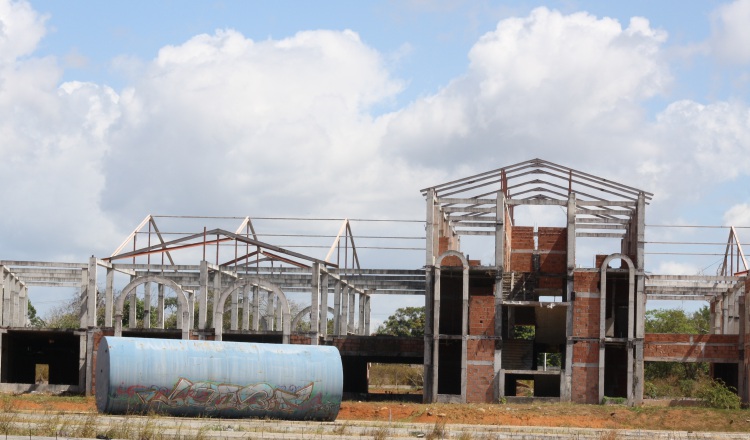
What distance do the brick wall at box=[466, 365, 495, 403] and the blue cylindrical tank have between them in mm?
15508

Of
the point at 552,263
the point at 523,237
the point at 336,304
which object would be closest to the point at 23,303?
the point at 336,304

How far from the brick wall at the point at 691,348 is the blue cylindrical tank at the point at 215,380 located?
70.0 feet

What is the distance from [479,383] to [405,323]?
156ft

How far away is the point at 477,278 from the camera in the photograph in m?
51.3

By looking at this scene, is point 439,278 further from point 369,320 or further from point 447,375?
point 369,320

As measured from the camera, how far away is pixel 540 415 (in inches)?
1623

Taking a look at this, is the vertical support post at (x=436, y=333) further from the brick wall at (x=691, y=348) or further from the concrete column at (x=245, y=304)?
the concrete column at (x=245, y=304)

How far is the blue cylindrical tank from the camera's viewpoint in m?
32.4

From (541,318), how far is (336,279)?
31.7 ft

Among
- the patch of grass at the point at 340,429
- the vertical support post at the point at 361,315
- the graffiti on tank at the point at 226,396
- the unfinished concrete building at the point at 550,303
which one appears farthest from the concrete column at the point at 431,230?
the patch of grass at the point at 340,429

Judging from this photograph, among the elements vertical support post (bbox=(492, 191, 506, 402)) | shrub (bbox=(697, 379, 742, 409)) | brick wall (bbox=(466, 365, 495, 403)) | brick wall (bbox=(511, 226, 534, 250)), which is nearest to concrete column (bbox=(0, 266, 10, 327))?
brick wall (bbox=(466, 365, 495, 403))

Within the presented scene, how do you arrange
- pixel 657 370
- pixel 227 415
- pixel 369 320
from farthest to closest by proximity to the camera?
pixel 657 370, pixel 369 320, pixel 227 415

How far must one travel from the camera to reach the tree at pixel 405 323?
311 feet

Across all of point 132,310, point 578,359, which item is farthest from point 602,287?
point 132,310
